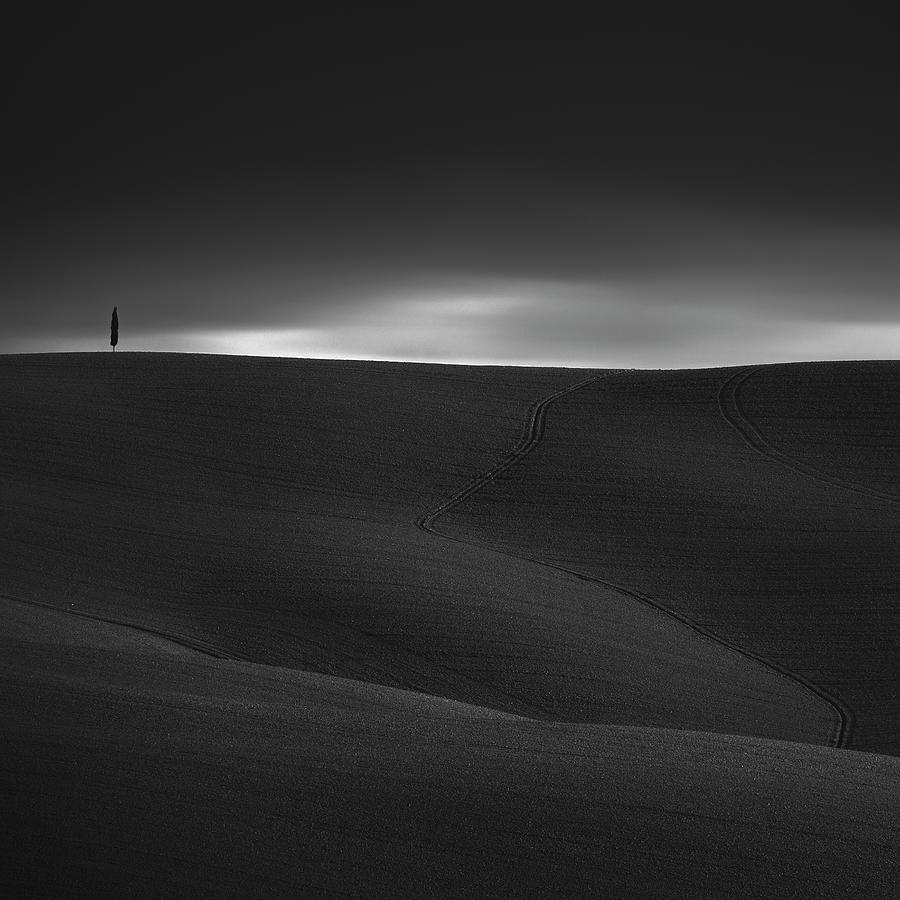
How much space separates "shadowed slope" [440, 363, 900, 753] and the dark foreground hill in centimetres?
9

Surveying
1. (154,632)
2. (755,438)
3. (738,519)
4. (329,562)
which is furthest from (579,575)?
(755,438)

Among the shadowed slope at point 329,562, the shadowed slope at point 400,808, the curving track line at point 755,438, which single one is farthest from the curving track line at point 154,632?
the curving track line at point 755,438

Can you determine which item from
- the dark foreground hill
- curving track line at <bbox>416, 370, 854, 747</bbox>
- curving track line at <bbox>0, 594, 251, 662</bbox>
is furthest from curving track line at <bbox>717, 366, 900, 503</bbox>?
curving track line at <bbox>0, 594, 251, 662</bbox>

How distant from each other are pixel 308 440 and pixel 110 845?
20.4 m

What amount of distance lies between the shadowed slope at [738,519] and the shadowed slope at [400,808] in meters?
7.66

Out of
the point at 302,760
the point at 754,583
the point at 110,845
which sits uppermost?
the point at 754,583

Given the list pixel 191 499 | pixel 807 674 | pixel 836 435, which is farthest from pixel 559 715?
pixel 836 435

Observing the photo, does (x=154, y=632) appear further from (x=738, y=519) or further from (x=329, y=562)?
(x=738, y=519)

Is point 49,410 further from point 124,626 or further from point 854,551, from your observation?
point 854,551

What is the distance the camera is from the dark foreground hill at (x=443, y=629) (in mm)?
5988

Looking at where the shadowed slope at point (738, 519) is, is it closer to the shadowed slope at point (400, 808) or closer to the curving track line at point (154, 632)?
the curving track line at point (154, 632)

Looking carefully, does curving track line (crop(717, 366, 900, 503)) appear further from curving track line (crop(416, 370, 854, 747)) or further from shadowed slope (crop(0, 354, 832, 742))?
shadowed slope (crop(0, 354, 832, 742))

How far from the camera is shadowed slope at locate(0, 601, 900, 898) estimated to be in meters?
5.68

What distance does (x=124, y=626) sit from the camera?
13.8m
